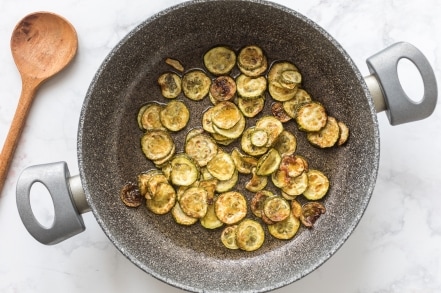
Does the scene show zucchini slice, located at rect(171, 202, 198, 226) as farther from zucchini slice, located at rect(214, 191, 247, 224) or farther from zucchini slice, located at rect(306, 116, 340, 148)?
zucchini slice, located at rect(306, 116, 340, 148)

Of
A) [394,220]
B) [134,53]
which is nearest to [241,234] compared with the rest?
[394,220]

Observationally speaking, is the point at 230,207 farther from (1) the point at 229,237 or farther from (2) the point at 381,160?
(2) the point at 381,160

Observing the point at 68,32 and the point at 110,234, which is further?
the point at 68,32

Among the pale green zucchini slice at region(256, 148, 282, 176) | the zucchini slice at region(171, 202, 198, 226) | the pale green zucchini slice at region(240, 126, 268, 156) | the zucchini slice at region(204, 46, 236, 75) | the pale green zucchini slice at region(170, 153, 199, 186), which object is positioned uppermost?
the zucchini slice at region(204, 46, 236, 75)

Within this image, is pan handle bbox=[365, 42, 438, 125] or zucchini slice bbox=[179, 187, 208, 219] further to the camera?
zucchini slice bbox=[179, 187, 208, 219]

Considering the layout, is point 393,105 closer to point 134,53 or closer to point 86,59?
point 134,53

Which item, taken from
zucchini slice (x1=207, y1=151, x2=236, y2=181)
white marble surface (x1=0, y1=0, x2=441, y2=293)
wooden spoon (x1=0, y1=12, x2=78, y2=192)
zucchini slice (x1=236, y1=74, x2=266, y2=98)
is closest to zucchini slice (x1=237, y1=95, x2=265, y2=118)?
zucchini slice (x1=236, y1=74, x2=266, y2=98)
